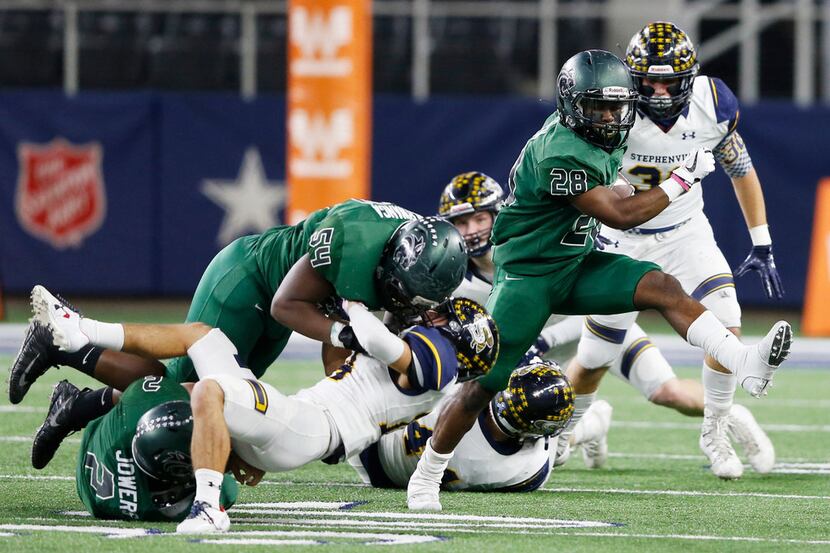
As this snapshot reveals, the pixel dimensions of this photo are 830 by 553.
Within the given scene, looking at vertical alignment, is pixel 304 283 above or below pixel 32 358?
above

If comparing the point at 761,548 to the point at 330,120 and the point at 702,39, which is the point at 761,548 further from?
the point at 702,39

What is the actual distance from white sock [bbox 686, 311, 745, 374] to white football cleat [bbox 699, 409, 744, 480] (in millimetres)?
867

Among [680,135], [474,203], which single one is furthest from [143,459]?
[680,135]

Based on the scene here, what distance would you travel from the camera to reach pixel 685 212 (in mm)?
6668

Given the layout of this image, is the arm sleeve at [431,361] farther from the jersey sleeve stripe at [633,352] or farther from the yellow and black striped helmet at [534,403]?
the jersey sleeve stripe at [633,352]

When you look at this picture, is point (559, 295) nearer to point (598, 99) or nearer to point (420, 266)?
point (598, 99)

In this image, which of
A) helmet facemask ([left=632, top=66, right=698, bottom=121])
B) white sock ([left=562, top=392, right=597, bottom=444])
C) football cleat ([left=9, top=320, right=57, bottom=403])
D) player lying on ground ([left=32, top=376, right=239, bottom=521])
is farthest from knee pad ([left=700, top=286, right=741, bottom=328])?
football cleat ([left=9, top=320, right=57, bottom=403])

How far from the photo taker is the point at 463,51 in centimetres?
1455

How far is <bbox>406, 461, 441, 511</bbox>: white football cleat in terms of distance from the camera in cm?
505

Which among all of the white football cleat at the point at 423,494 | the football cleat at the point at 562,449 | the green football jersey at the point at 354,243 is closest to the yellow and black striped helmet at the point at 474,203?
the football cleat at the point at 562,449

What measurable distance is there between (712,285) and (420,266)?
224 cm

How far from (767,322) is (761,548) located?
9187 mm

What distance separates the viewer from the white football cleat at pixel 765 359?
5160 mm

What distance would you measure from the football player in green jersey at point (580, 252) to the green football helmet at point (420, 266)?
60 cm
